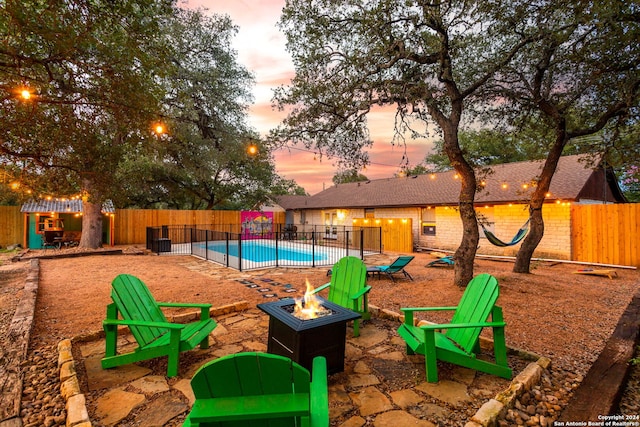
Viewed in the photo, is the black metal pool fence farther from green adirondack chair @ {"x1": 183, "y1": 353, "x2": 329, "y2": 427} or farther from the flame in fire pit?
green adirondack chair @ {"x1": 183, "y1": 353, "x2": 329, "y2": 427}

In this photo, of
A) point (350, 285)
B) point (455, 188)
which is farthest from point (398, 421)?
point (455, 188)

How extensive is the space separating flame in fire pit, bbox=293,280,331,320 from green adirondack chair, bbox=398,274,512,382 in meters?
0.91

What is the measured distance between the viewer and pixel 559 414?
2314 mm

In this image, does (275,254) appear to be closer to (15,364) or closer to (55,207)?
(15,364)

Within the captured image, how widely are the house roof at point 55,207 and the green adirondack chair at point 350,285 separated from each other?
13963 millimetres

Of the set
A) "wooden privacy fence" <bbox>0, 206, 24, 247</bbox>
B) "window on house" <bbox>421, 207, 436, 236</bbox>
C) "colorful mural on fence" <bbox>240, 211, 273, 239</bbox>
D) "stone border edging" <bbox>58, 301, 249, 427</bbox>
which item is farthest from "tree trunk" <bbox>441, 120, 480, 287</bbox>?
"wooden privacy fence" <bbox>0, 206, 24, 247</bbox>

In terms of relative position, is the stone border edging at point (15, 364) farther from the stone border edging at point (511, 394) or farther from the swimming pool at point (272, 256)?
the swimming pool at point (272, 256)

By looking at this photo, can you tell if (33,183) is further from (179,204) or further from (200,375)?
(179,204)

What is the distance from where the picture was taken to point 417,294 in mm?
6250

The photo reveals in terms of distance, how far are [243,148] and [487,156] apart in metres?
19.3

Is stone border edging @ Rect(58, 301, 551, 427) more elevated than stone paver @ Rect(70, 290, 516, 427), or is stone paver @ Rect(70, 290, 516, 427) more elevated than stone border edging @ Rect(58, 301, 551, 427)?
stone border edging @ Rect(58, 301, 551, 427)

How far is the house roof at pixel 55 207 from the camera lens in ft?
46.5

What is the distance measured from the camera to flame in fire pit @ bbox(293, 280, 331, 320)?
3.08m

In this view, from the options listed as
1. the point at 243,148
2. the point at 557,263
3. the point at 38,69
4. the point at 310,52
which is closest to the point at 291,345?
the point at 38,69
